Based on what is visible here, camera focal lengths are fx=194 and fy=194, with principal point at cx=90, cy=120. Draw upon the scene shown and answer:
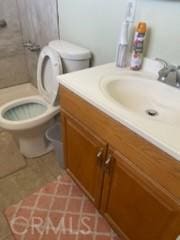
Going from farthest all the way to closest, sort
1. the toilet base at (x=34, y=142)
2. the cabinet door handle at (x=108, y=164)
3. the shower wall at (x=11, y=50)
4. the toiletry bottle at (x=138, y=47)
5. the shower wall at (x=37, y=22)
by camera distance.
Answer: the shower wall at (x=11, y=50)
the shower wall at (x=37, y=22)
the toilet base at (x=34, y=142)
the toiletry bottle at (x=138, y=47)
the cabinet door handle at (x=108, y=164)

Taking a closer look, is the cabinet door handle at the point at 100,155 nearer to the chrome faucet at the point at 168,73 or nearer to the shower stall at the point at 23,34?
the chrome faucet at the point at 168,73

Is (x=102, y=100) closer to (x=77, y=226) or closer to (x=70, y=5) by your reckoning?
(x=77, y=226)

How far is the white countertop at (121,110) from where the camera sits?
2.00ft

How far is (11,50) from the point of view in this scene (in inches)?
87.7

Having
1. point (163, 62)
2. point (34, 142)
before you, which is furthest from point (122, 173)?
point (34, 142)

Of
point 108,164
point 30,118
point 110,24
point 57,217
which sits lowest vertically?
point 57,217

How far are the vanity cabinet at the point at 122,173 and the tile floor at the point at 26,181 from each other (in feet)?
1.33

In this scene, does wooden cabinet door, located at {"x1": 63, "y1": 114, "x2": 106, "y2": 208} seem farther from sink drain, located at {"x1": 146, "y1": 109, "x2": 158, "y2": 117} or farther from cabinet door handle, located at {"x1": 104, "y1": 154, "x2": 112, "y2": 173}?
sink drain, located at {"x1": 146, "y1": 109, "x2": 158, "y2": 117}

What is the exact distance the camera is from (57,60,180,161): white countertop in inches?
24.0

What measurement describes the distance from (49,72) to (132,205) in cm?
112

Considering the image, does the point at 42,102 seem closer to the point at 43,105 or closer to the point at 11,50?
the point at 43,105

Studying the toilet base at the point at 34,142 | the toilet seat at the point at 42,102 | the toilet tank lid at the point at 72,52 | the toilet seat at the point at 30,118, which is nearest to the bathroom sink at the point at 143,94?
the toilet tank lid at the point at 72,52

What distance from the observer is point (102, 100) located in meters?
0.80

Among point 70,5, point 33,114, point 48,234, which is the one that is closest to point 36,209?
point 48,234
